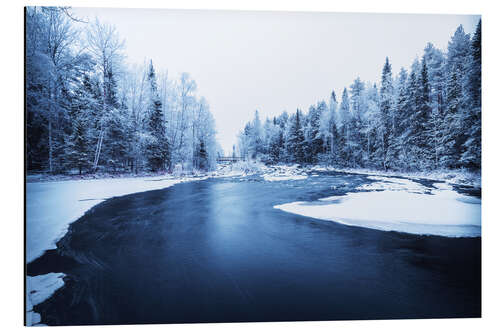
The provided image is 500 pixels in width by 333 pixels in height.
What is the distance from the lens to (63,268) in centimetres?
187

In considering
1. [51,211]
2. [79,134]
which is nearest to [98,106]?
[79,134]

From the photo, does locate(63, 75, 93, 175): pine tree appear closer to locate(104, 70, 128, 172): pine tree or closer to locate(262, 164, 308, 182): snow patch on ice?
locate(104, 70, 128, 172): pine tree

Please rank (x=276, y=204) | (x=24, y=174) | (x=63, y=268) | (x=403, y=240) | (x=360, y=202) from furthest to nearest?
(x=276, y=204), (x=360, y=202), (x=403, y=240), (x=24, y=174), (x=63, y=268)

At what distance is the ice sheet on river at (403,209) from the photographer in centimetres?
231

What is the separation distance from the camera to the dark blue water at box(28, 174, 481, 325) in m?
1.66

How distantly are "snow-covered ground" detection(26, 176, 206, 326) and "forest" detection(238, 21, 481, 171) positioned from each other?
2614 millimetres

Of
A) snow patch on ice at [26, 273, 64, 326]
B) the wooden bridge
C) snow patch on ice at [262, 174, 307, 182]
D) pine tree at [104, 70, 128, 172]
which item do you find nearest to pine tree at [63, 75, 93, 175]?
pine tree at [104, 70, 128, 172]

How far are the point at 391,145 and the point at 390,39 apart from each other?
1.84m

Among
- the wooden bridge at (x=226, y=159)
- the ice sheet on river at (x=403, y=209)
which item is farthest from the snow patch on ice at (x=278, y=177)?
the ice sheet on river at (x=403, y=209)

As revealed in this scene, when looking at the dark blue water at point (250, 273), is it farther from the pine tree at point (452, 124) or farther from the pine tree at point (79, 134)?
the pine tree at point (452, 124)

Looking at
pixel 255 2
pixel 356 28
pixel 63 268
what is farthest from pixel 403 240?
pixel 63 268

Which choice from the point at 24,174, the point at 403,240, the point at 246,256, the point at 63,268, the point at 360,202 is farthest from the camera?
the point at 360,202

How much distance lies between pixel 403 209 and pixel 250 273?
8.85ft

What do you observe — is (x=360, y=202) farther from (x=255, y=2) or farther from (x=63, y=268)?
(x=63, y=268)
